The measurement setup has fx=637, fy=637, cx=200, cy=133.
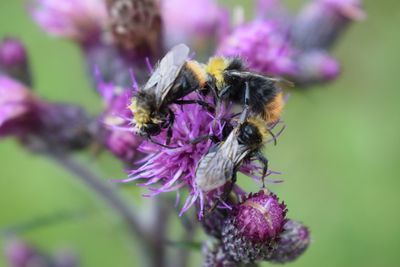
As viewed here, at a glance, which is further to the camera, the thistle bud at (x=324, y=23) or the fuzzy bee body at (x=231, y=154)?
the thistle bud at (x=324, y=23)

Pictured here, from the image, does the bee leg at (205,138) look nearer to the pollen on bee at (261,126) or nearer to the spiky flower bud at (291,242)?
the pollen on bee at (261,126)

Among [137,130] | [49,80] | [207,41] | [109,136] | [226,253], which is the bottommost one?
[226,253]

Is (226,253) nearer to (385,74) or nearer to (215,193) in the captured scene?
(215,193)

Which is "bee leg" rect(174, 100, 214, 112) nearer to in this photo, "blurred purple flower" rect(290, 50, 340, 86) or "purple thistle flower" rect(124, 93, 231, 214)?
"purple thistle flower" rect(124, 93, 231, 214)

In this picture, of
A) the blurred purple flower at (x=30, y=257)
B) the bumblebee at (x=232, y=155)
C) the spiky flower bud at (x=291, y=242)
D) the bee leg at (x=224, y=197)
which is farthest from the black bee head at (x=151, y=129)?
the blurred purple flower at (x=30, y=257)

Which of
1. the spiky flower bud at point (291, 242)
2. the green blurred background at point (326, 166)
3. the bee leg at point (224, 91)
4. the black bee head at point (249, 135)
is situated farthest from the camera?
the green blurred background at point (326, 166)

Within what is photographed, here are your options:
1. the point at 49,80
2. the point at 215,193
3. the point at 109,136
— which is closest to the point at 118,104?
the point at 109,136
